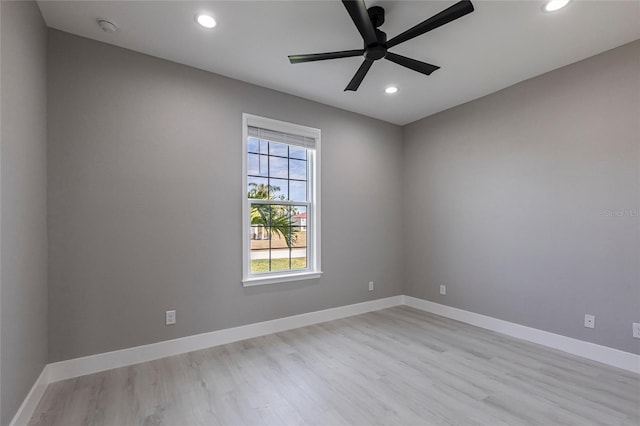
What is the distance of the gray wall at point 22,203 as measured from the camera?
159 cm

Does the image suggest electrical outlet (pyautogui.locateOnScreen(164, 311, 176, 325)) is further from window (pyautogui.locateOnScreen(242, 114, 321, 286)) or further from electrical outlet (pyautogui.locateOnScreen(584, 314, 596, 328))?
electrical outlet (pyautogui.locateOnScreen(584, 314, 596, 328))

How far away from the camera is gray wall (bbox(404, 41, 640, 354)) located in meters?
2.57

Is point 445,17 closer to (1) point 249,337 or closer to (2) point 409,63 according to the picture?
(2) point 409,63

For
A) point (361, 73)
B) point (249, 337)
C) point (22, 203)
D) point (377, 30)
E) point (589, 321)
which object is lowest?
point (249, 337)

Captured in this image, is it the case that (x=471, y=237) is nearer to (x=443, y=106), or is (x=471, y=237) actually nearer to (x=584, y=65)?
(x=443, y=106)

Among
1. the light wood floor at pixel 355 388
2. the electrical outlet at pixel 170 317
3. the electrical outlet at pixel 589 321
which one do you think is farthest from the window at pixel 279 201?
the electrical outlet at pixel 589 321

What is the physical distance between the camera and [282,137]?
3.50 metres

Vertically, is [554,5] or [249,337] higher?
[554,5]

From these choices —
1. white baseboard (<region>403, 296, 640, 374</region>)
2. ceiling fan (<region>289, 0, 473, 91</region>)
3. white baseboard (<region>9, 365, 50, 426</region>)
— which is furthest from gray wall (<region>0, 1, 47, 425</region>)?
white baseboard (<region>403, 296, 640, 374</region>)

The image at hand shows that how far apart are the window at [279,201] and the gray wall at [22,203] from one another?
5.23ft

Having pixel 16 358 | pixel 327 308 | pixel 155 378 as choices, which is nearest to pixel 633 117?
pixel 327 308

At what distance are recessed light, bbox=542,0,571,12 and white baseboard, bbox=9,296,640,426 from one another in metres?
2.81

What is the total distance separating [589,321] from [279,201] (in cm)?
326

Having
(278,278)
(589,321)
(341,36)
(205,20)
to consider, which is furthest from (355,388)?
(205,20)
